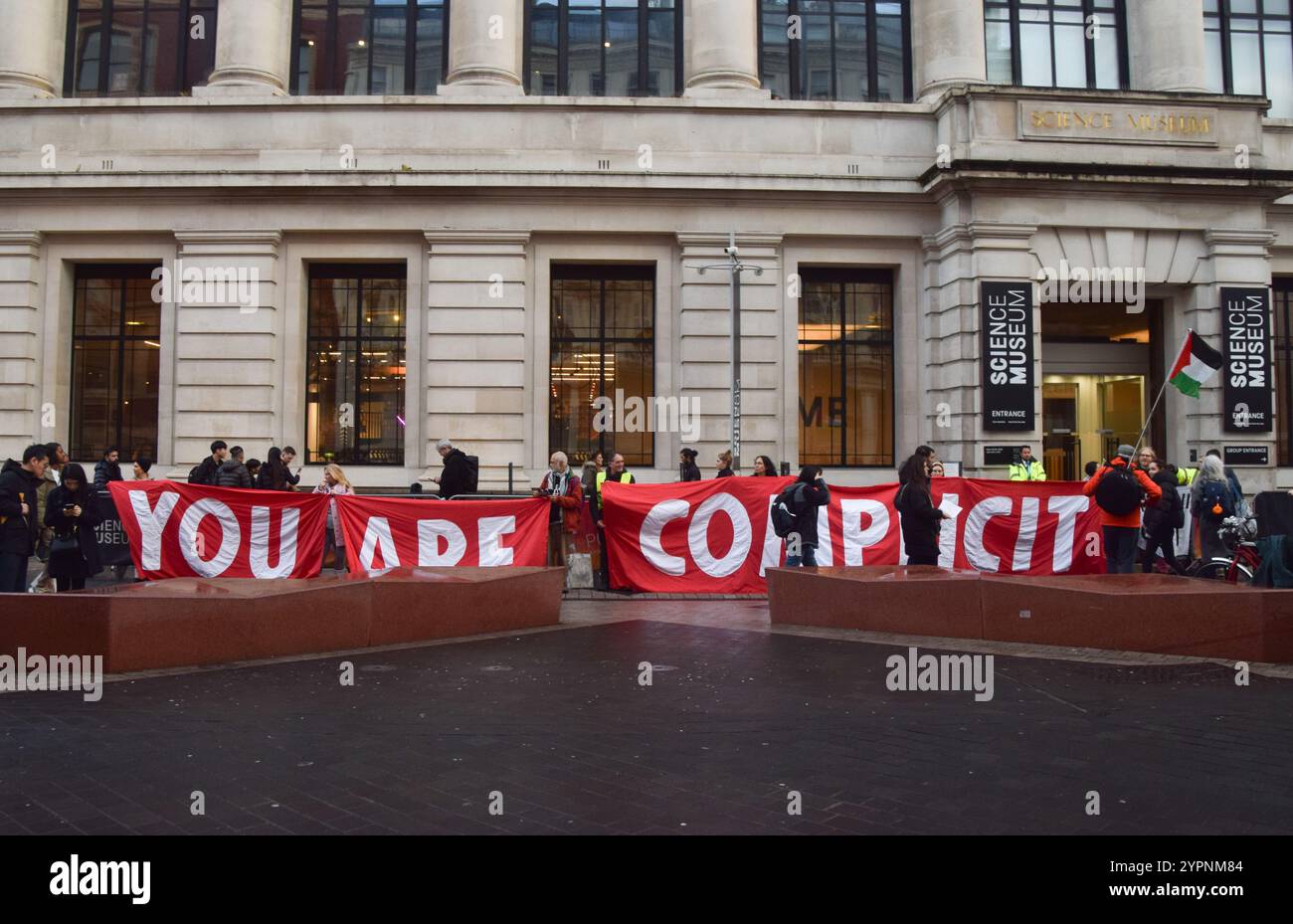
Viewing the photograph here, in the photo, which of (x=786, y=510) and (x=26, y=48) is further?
(x=26, y=48)

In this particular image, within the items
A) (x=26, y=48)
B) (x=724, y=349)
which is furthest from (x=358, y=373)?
(x=26, y=48)

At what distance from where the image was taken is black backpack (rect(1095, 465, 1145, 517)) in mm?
12359

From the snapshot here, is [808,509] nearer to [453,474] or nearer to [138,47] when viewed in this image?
[453,474]

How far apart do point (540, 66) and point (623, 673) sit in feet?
56.9

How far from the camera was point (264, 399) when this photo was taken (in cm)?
2062

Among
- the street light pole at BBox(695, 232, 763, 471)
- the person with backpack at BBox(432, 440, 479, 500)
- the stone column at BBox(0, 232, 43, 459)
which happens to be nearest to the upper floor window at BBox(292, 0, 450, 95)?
the stone column at BBox(0, 232, 43, 459)

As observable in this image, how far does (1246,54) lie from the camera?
23938mm

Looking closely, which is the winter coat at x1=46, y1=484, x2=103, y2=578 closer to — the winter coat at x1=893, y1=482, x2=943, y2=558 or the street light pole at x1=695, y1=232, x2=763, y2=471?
the winter coat at x1=893, y1=482, x2=943, y2=558

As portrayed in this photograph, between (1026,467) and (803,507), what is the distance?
7.55m

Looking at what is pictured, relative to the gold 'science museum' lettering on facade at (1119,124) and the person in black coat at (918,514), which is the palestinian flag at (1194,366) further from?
the person in black coat at (918,514)

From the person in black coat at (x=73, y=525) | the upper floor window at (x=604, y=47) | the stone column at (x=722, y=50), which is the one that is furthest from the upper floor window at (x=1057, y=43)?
the person in black coat at (x=73, y=525)

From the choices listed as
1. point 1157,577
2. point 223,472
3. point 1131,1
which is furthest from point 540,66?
point 1157,577

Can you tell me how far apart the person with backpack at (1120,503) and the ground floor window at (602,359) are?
10.3 meters

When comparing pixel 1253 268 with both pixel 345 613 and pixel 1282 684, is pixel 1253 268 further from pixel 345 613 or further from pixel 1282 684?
pixel 345 613
